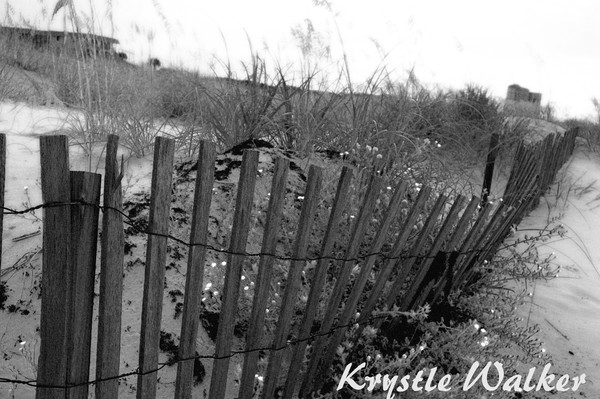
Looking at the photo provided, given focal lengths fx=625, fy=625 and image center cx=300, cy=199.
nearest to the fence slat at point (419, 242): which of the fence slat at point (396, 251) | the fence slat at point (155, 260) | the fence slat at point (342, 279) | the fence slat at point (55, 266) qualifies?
the fence slat at point (396, 251)

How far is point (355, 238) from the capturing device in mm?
2016

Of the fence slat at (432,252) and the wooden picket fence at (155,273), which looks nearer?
the wooden picket fence at (155,273)

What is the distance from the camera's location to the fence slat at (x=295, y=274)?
175 centimetres

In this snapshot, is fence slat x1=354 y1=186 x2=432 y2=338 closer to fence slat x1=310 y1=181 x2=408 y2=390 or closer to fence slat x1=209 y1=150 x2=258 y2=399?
fence slat x1=310 y1=181 x2=408 y2=390

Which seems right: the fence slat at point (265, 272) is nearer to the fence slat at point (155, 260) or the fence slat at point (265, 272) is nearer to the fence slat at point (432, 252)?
the fence slat at point (155, 260)

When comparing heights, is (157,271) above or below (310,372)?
above

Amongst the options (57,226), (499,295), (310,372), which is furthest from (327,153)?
(57,226)

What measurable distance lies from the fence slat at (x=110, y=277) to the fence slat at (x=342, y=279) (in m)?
0.80

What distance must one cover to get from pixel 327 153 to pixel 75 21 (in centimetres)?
191

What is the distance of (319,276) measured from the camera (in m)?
1.96

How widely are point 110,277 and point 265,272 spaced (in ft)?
1.57

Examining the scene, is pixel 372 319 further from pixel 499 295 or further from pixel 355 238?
pixel 499 295

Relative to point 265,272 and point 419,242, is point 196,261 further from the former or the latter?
point 419,242

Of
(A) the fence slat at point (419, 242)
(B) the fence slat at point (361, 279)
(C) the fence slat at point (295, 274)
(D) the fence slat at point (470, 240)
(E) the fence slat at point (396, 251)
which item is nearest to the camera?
(C) the fence slat at point (295, 274)
